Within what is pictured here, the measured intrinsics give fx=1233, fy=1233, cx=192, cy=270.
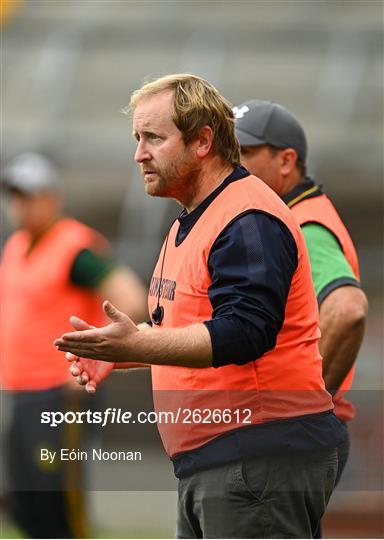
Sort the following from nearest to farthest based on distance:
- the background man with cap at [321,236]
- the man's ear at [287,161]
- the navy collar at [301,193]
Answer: the background man with cap at [321,236] → the navy collar at [301,193] → the man's ear at [287,161]

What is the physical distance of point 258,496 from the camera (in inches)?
132

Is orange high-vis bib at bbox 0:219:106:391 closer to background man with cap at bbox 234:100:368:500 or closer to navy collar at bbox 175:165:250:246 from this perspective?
background man with cap at bbox 234:100:368:500

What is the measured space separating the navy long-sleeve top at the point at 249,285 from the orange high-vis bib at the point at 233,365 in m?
0.05

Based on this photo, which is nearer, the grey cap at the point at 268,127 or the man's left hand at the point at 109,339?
the man's left hand at the point at 109,339

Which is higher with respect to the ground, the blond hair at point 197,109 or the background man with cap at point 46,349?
the blond hair at point 197,109

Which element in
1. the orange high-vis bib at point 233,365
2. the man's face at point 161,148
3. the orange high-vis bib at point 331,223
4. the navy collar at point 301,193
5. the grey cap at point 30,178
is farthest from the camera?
the grey cap at point 30,178

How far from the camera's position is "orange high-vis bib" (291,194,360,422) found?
429 cm

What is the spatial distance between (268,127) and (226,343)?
5.03 feet

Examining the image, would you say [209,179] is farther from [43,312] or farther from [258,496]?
[43,312]

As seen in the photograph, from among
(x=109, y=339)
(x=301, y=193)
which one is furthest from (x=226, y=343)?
(x=301, y=193)

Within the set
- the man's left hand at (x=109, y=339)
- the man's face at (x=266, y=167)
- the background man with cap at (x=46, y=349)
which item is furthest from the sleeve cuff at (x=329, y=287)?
the background man with cap at (x=46, y=349)

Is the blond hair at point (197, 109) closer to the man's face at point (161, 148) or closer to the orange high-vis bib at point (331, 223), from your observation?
the man's face at point (161, 148)

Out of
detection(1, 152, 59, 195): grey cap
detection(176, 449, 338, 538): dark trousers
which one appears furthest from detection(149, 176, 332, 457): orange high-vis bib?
detection(1, 152, 59, 195): grey cap

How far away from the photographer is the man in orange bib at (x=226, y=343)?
10.3 ft
